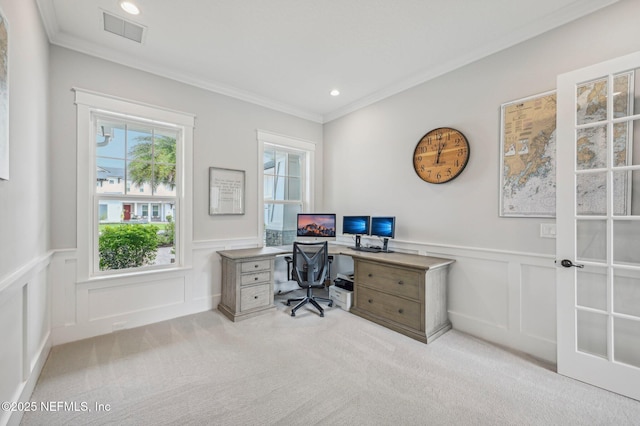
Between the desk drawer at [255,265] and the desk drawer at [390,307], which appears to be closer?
the desk drawer at [390,307]

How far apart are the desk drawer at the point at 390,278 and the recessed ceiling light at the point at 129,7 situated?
127 inches

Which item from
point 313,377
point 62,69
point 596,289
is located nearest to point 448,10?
point 596,289

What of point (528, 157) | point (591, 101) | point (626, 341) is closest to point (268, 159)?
point (528, 157)

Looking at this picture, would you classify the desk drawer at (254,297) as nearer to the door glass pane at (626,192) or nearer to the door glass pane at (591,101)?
the door glass pane at (626,192)

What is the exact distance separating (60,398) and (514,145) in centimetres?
408

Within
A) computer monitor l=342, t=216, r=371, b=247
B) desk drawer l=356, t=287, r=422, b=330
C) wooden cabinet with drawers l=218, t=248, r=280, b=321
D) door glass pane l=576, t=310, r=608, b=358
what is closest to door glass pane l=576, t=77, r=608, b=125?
door glass pane l=576, t=310, r=608, b=358

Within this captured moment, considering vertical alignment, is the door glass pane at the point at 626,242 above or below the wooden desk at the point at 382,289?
above

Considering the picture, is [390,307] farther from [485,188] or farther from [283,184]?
[283,184]

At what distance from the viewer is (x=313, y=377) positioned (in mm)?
2027

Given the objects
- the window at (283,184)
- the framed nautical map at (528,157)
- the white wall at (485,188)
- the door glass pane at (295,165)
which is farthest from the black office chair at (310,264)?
the framed nautical map at (528,157)

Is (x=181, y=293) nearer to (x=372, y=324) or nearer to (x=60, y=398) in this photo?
(x=60, y=398)

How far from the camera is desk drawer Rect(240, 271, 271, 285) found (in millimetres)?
3125

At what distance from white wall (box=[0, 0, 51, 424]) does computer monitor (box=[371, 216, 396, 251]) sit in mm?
3165

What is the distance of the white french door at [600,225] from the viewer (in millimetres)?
1820
